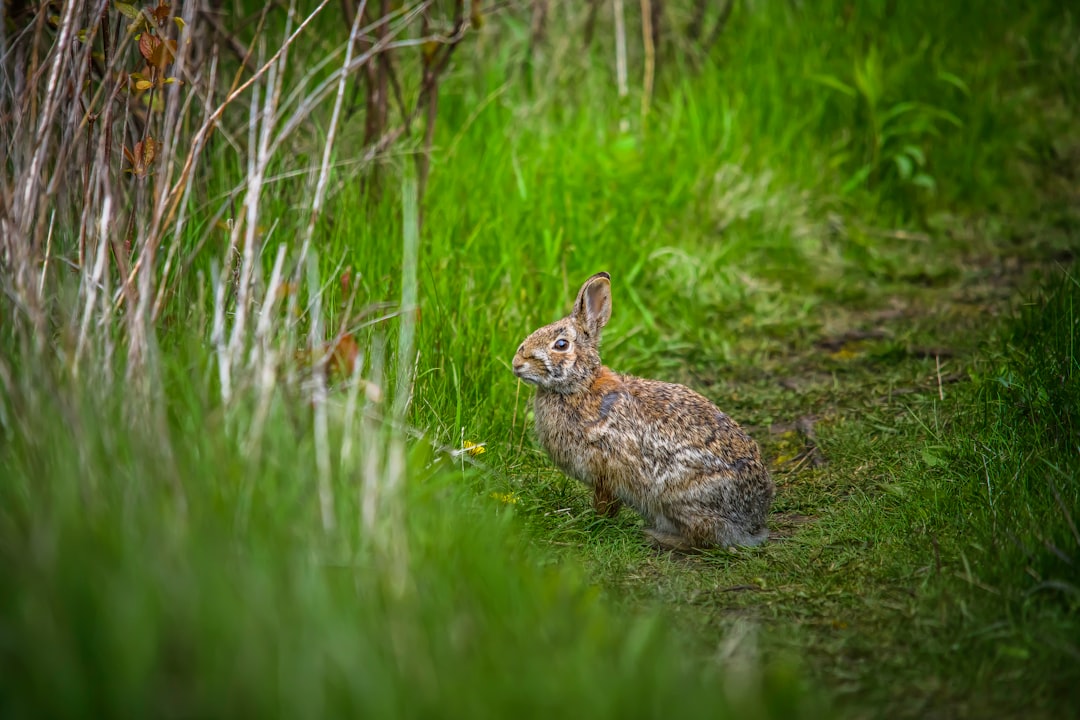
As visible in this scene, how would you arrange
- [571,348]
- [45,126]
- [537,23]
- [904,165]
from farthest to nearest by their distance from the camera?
[537,23] → [904,165] → [571,348] → [45,126]

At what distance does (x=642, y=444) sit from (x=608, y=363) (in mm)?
1342

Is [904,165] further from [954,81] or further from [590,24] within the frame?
[590,24]

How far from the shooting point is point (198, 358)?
341 cm

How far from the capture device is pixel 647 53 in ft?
23.7

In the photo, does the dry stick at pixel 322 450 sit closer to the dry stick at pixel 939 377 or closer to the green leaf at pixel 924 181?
the dry stick at pixel 939 377

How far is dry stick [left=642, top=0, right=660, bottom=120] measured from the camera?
23.3 ft

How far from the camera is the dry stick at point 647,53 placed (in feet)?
23.3

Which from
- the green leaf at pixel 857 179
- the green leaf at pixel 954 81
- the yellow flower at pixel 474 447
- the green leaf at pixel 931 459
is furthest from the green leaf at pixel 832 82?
the yellow flower at pixel 474 447

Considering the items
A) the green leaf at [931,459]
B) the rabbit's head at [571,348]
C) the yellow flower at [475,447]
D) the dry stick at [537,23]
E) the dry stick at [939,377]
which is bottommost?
the green leaf at [931,459]

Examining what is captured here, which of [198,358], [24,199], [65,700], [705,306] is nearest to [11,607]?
[65,700]

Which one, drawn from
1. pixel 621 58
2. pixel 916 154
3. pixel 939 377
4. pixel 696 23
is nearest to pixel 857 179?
pixel 916 154

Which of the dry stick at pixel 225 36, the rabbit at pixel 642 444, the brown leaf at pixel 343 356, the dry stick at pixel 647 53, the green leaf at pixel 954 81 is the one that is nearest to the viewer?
the brown leaf at pixel 343 356

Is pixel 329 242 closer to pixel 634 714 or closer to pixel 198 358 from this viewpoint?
pixel 198 358

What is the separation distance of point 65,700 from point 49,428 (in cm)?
101
